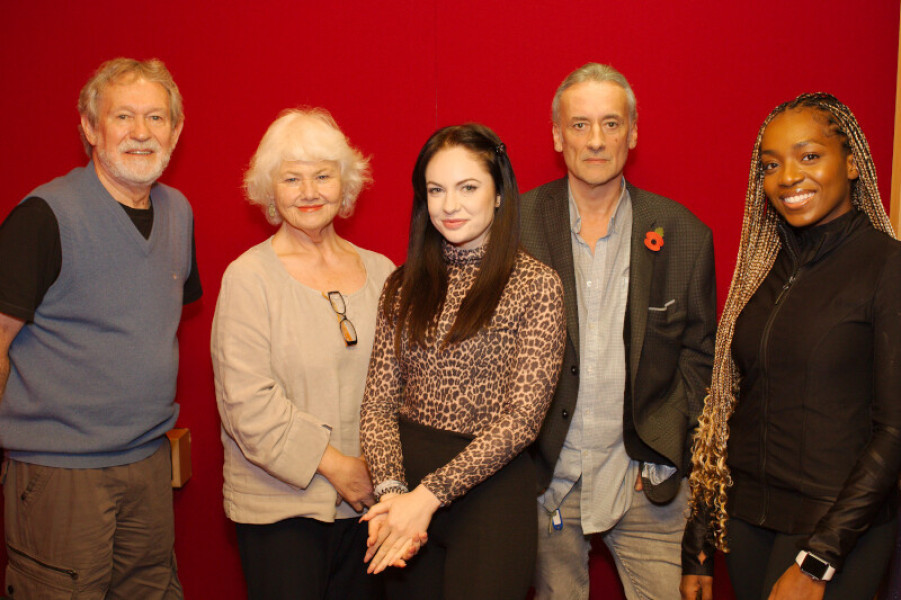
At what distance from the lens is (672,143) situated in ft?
9.57

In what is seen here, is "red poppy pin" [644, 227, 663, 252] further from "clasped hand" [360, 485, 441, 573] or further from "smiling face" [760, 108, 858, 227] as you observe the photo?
"clasped hand" [360, 485, 441, 573]

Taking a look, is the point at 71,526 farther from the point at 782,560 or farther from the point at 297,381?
the point at 782,560

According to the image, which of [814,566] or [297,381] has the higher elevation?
[297,381]

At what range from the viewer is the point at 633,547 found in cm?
244

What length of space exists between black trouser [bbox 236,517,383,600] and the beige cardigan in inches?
1.8

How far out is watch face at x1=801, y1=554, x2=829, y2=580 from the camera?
1670 mm

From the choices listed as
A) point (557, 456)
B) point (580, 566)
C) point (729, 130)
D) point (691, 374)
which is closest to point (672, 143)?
point (729, 130)

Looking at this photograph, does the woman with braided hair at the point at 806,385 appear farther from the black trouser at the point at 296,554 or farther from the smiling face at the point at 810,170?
the black trouser at the point at 296,554

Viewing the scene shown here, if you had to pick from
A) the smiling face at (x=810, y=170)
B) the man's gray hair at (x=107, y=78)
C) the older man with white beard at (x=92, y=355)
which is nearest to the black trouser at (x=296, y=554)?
the older man with white beard at (x=92, y=355)

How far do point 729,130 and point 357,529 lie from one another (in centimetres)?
206

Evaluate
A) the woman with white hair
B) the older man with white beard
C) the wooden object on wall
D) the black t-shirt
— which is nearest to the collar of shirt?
the woman with white hair

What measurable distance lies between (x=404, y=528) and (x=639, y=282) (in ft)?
3.50

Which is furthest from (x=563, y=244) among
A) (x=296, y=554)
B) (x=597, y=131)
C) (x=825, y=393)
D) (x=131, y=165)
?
(x=131, y=165)

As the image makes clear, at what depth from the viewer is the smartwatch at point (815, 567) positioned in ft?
5.47
